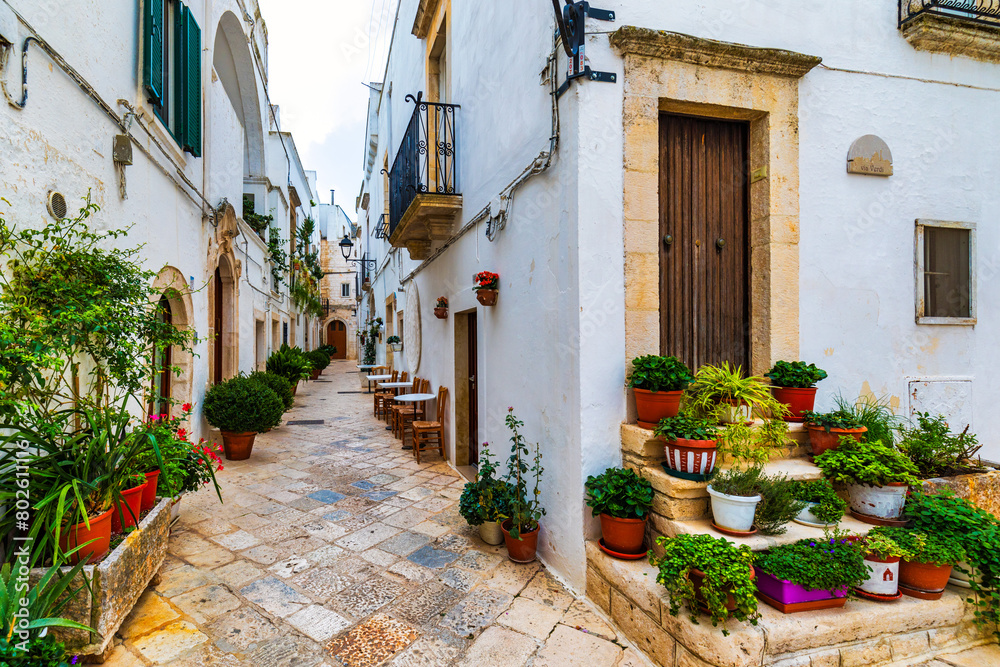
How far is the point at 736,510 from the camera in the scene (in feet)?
8.73

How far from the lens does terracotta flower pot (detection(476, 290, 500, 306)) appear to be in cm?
466

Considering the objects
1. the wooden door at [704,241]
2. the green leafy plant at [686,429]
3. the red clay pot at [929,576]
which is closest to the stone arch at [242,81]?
the wooden door at [704,241]

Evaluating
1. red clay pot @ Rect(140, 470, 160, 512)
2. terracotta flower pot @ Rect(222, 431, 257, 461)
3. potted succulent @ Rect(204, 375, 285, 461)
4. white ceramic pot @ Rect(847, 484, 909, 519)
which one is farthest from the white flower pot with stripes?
terracotta flower pot @ Rect(222, 431, 257, 461)

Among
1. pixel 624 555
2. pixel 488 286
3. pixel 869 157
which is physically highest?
pixel 869 157

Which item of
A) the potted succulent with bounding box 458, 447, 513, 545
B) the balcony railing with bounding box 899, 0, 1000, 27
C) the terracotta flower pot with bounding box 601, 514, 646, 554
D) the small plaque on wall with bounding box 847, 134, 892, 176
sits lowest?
the potted succulent with bounding box 458, 447, 513, 545

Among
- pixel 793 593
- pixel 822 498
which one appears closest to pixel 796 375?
pixel 822 498

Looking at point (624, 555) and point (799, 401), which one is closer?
point (624, 555)

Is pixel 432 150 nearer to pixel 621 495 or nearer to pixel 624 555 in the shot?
pixel 621 495

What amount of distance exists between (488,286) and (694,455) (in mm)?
2489

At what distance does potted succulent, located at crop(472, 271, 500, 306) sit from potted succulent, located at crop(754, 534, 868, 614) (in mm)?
2991

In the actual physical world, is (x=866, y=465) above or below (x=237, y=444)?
above

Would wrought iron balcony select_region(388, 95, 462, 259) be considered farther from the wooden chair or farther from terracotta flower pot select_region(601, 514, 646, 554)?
terracotta flower pot select_region(601, 514, 646, 554)

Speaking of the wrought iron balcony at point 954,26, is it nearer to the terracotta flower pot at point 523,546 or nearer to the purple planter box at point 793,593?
the purple planter box at point 793,593

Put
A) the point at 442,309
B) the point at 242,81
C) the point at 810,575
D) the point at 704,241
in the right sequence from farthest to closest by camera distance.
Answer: the point at 242,81, the point at 442,309, the point at 704,241, the point at 810,575
